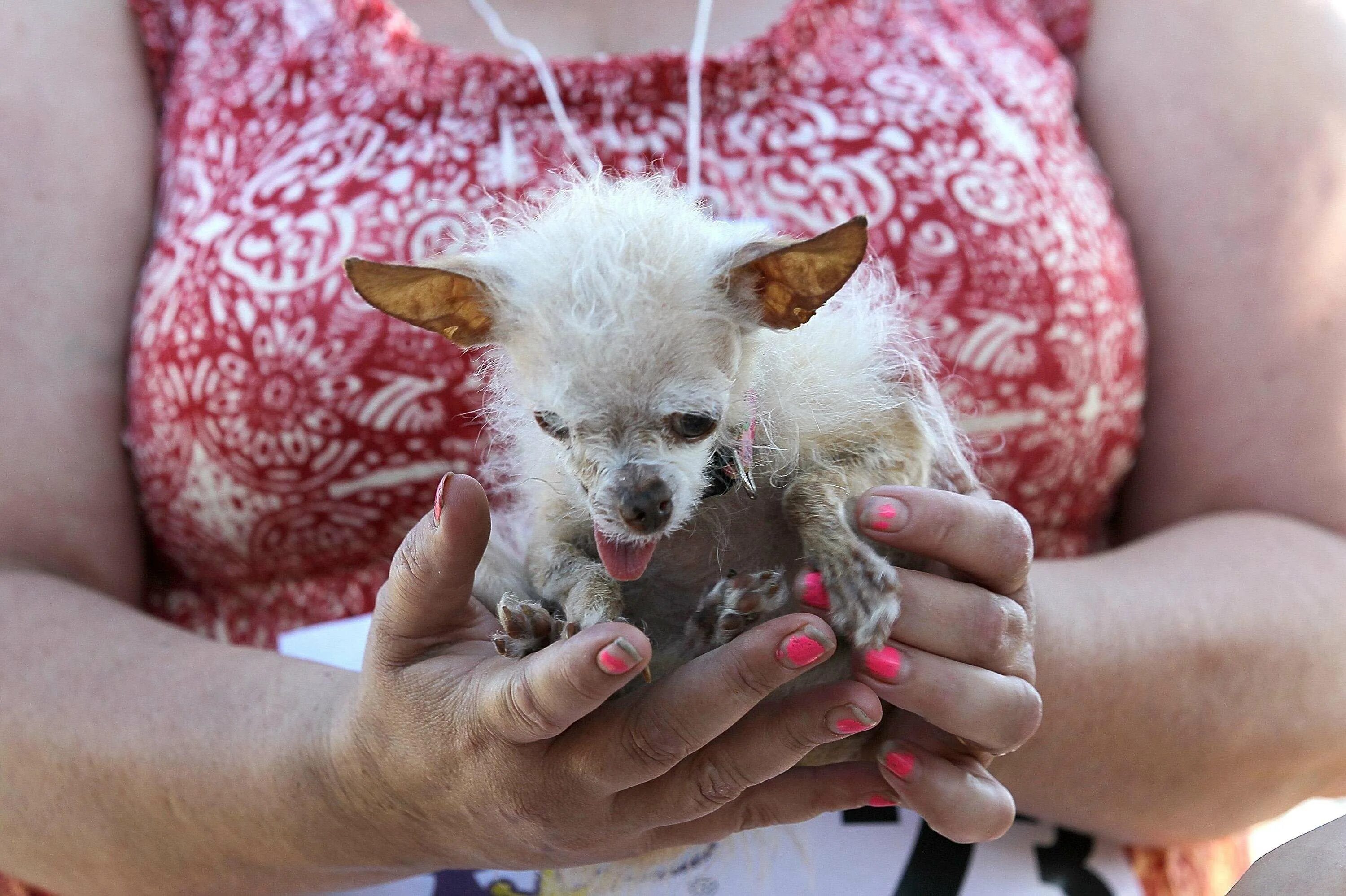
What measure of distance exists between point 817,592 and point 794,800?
0.25m

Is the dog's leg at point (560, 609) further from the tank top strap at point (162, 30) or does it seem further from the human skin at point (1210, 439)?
the tank top strap at point (162, 30)

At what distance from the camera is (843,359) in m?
0.89

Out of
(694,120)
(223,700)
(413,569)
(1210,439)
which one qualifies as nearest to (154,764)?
(223,700)

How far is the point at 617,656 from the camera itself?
0.69 metres

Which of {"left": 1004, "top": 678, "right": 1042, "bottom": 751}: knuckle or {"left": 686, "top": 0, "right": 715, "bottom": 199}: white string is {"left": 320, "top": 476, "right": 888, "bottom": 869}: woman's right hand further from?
{"left": 686, "top": 0, "right": 715, "bottom": 199}: white string

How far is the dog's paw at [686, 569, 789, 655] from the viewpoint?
77 cm

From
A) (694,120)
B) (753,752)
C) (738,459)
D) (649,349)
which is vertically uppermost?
(694,120)

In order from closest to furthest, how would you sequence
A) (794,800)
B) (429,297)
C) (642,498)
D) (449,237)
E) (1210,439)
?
(642,498), (429,297), (794,800), (449,237), (1210,439)

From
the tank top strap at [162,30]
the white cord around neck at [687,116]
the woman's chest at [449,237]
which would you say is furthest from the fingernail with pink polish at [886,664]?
the tank top strap at [162,30]

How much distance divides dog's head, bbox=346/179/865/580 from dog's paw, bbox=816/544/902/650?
125mm

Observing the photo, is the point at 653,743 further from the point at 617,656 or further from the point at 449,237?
the point at 449,237

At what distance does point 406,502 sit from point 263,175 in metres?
0.47

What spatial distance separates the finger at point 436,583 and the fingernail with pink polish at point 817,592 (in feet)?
0.84

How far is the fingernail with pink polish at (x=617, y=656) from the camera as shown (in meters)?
0.68
